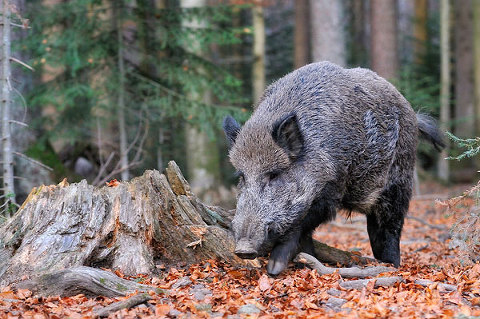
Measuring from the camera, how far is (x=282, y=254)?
603 cm

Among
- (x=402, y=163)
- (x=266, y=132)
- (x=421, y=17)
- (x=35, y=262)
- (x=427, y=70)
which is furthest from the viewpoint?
(x=421, y=17)

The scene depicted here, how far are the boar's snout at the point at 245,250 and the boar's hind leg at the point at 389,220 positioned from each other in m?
2.67

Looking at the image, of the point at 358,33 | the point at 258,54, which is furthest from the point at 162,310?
the point at 358,33

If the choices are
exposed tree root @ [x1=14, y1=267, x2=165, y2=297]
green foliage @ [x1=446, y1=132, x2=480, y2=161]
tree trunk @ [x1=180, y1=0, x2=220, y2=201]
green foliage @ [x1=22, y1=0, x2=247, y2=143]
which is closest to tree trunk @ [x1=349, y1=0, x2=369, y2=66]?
tree trunk @ [x1=180, y1=0, x2=220, y2=201]

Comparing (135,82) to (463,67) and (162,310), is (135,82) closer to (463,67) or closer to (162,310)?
(162,310)

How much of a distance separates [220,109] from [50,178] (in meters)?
4.15

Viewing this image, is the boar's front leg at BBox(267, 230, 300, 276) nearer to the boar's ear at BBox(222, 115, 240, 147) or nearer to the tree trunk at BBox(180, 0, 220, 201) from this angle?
the boar's ear at BBox(222, 115, 240, 147)

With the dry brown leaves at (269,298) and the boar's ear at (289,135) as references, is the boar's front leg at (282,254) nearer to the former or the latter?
the dry brown leaves at (269,298)

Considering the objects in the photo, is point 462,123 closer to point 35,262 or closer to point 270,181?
point 270,181

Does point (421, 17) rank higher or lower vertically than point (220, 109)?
higher

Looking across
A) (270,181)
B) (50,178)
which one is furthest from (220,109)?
(270,181)

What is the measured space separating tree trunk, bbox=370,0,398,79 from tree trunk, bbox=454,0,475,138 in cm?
521

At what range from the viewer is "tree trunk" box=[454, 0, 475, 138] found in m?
20.7

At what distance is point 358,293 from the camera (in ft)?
17.2
